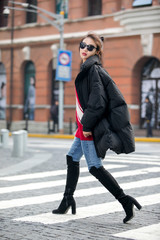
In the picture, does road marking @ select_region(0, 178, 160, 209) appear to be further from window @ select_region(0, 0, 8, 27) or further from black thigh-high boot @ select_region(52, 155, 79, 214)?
window @ select_region(0, 0, 8, 27)

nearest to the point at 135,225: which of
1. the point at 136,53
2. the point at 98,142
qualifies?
the point at 98,142

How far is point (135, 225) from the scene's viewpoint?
5781mm

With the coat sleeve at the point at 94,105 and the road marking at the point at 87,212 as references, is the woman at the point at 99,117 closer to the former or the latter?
the coat sleeve at the point at 94,105

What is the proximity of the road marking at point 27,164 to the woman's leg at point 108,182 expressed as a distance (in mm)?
4907

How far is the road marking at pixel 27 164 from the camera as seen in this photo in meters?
11.1

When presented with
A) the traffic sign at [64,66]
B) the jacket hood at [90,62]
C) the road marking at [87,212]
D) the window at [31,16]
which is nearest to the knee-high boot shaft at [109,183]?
the road marking at [87,212]

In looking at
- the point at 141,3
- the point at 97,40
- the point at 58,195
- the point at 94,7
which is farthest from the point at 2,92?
the point at 97,40

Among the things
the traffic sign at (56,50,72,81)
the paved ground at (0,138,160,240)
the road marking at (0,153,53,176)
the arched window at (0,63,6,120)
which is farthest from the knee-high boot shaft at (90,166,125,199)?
the arched window at (0,63,6,120)

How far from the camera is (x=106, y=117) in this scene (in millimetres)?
5820

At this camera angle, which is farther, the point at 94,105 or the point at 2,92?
the point at 2,92

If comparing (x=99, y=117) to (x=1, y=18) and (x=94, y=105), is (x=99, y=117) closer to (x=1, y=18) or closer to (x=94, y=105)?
(x=94, y=105)

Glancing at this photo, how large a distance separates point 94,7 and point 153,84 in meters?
5.58

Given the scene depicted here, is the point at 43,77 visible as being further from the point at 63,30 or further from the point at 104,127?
the point at 104,127

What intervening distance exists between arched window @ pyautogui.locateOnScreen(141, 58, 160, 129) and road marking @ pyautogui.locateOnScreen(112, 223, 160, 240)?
22.2m
